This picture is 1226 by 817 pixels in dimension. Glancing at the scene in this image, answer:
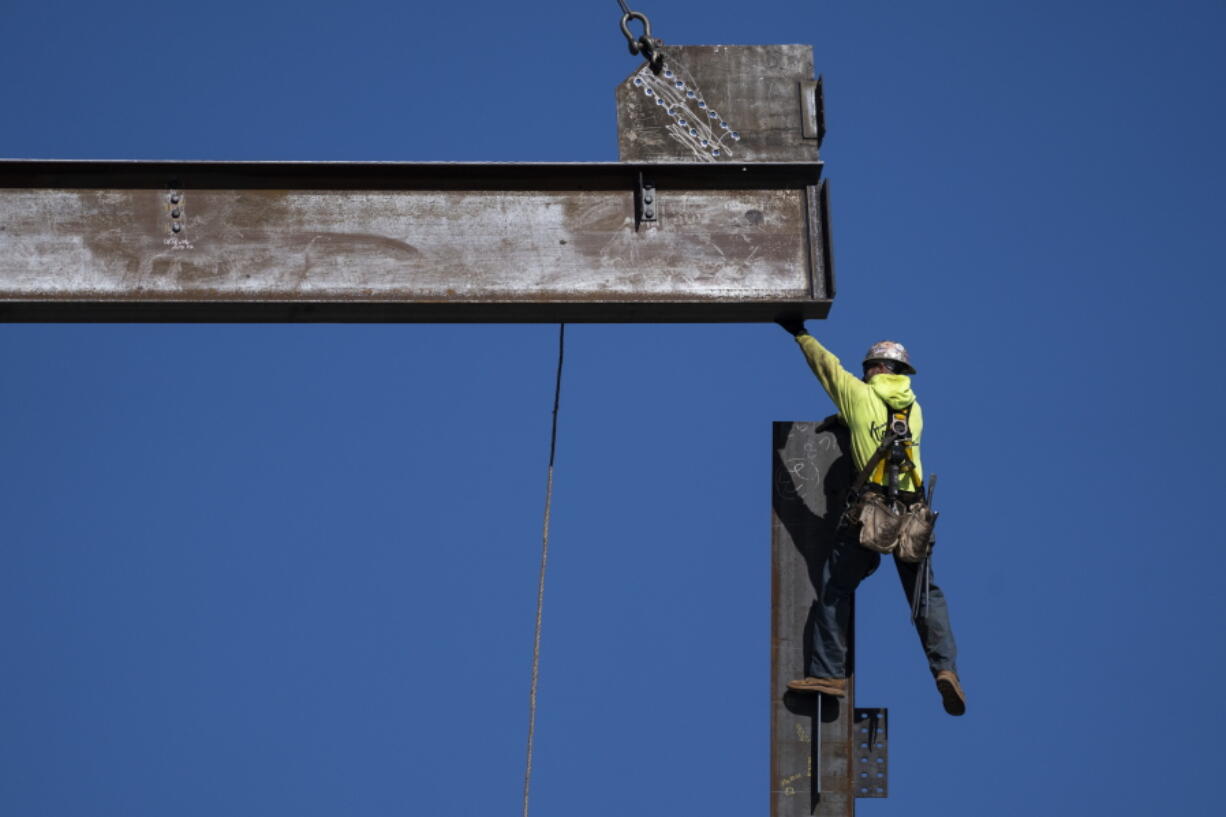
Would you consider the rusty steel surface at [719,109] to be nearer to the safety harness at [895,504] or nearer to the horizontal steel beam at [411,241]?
the horizontal steel beam at [411,241]

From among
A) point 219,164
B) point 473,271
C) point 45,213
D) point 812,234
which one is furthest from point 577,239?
point 45,213

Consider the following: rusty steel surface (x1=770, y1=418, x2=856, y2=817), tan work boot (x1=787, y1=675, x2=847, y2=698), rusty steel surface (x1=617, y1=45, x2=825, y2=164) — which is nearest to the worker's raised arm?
rusty steel surface (x1=770, y1=418, x2=856, y2=817)

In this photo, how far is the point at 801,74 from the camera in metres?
10.7

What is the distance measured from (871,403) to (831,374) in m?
0.27

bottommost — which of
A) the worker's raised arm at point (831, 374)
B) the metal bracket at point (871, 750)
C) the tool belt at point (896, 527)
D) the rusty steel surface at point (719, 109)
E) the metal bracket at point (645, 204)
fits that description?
the metal bracket at point (871, 750)

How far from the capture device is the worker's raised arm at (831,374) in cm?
1080

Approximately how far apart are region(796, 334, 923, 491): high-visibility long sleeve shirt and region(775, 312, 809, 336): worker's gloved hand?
411 millimetres

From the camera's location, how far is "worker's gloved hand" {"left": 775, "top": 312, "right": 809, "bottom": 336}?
1048cm

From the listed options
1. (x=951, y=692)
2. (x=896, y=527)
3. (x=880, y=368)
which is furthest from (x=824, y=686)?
(x=880, y=368)

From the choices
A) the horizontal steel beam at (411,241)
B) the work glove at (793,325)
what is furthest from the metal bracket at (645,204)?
the work glove at (793,325)

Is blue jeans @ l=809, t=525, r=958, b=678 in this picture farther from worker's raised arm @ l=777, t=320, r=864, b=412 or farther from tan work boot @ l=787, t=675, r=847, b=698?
worker's raised arm @ l=777, t=320, r=864, b=412

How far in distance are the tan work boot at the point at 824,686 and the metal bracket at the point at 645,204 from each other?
9.41 ft

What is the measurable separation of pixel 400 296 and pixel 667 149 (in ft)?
5.12

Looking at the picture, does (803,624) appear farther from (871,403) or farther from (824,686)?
(871,403)
